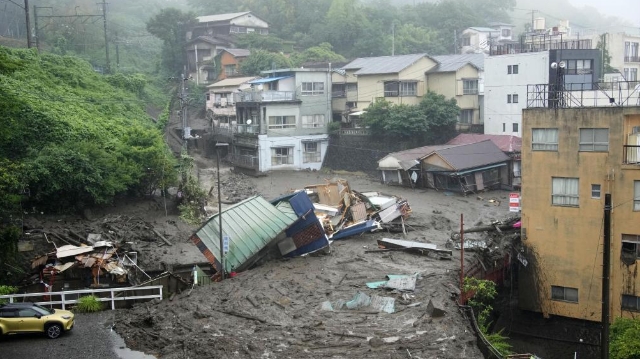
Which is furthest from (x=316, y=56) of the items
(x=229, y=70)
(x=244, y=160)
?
(x=244, y=160)

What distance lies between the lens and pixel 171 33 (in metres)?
66.1

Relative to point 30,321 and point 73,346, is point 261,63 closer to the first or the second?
point 30,321

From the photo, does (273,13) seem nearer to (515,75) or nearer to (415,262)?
(515,75)

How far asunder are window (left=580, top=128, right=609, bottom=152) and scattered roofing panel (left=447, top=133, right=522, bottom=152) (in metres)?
17.4

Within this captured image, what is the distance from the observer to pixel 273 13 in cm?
7706

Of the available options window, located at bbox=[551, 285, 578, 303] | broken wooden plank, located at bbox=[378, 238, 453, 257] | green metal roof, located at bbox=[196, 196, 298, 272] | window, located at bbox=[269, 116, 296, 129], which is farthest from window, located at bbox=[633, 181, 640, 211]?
window, located at bbox=[269, 116, 296, 129]

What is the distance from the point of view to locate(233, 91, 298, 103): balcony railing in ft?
158

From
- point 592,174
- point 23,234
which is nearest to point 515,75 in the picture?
point 592,174

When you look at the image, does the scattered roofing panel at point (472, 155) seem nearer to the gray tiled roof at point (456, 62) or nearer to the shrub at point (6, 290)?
the gray tiled roof at point (456, 62)

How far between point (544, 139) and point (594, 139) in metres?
1.89

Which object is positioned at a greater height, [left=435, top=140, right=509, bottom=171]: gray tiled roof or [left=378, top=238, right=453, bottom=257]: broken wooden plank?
[left=435, top=140, right=509, bottom=171]: gray tiled roof

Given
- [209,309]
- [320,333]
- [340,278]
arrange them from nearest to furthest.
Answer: [320,333], [209,309], [340,278]

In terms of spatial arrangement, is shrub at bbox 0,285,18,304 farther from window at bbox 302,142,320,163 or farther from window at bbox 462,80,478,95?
window at bbox 462,80,478,95

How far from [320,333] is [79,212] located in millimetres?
18805
